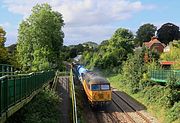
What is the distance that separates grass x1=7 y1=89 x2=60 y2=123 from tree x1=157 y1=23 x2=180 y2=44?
94270 millimetres

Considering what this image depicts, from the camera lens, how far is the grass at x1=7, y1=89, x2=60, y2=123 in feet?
60.0

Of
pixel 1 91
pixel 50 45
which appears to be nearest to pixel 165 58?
pixel 50 45

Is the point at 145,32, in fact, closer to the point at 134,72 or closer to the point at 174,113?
the point at 134,72

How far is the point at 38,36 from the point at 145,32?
2677 inches

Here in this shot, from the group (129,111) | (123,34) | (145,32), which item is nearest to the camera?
(129,111)

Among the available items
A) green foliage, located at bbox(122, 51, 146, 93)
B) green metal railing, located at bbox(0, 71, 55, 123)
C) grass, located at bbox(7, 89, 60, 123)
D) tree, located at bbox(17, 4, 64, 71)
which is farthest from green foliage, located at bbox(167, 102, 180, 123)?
tree, located at bbox(17, 4, 64, 71)

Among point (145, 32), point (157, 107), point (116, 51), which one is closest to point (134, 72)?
point (157, 107)

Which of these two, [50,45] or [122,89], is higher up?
[50,45]

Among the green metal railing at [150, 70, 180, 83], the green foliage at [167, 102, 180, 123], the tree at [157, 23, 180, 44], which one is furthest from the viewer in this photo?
the tree at [157, 23, 180, 44]

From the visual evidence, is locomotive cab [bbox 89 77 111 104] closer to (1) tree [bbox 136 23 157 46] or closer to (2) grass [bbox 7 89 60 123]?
(2) grass [bbox 7 89 60 123]

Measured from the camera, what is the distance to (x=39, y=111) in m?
21.9

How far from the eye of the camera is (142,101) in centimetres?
3838

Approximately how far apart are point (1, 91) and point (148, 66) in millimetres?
35116

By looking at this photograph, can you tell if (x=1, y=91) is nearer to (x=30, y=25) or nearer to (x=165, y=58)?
(x=165, y=58)
